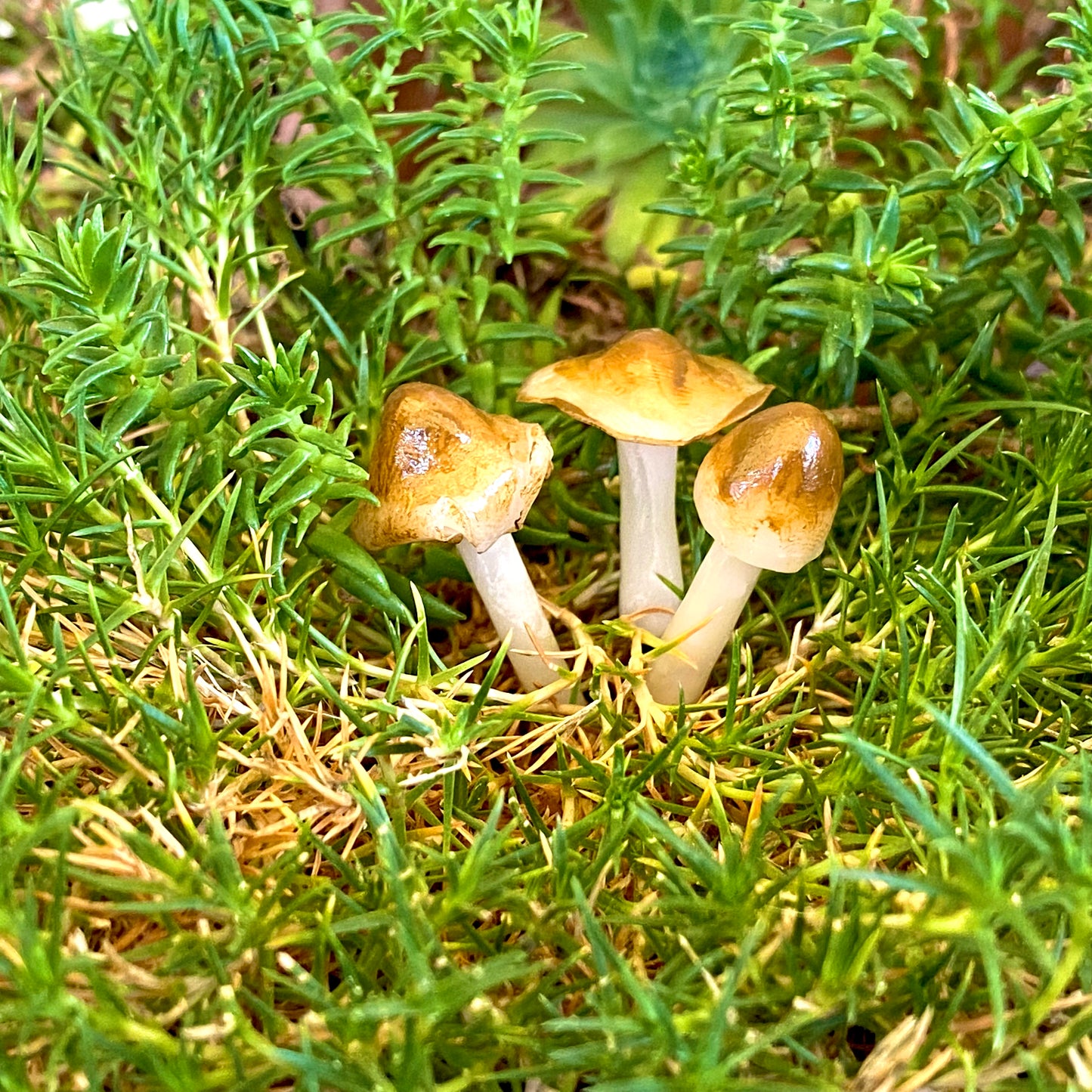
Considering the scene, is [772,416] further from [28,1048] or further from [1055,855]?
[28,1048]

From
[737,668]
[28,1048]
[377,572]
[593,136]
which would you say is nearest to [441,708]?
[377,572]

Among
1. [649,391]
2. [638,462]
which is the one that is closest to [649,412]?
[649,391]

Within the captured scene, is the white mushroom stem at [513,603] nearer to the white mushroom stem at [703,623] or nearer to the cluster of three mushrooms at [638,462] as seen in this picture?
the cluster of three mushrooms at [638,462]

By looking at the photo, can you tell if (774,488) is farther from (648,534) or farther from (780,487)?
(648,534)

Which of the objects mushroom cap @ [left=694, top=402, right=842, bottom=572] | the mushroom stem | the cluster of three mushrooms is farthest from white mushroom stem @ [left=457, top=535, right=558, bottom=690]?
mushroom cap @ [left=694, top=402, right=842, bottom=572]

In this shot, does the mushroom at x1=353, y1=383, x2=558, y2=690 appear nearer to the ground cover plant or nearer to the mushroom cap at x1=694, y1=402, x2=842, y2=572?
the ground cover plant

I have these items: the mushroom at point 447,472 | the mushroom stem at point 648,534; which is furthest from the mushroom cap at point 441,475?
the mushroom stem at point 648,534
